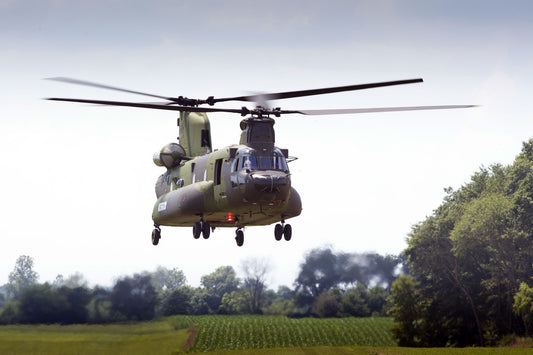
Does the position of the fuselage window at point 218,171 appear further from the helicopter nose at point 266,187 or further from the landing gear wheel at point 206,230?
the helicopter nose at point 266,187

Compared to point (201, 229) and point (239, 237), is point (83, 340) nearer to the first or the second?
point (201, 229)

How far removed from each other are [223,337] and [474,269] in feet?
123

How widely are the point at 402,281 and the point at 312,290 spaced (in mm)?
29075

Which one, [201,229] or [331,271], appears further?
[331,271]

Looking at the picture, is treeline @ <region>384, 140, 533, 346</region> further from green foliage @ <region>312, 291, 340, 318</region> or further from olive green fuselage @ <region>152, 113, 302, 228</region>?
olive green fuselage @ <region>152, 113, 302, 228</region>

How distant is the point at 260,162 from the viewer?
2650 centimetres

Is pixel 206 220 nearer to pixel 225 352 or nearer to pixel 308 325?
pixel 225 352

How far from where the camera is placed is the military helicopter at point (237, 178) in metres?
25.8

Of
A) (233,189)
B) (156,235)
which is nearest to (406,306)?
(156,235)

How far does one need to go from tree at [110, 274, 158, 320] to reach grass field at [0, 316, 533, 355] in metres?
0.86

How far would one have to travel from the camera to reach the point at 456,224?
85.8m

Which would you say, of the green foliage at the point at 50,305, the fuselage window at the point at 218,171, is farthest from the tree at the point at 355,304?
the fuselage window at the point at 218,171

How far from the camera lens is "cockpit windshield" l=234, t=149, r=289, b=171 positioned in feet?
86.7

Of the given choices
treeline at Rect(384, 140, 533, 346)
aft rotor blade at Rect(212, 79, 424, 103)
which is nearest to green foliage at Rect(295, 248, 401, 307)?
treeline at Rect(384, 140, 533, 346)
